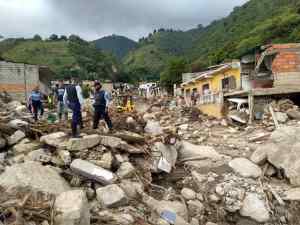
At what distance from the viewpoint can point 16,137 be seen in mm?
7488

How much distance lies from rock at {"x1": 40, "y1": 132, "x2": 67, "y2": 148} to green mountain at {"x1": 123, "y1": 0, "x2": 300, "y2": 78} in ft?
98.1

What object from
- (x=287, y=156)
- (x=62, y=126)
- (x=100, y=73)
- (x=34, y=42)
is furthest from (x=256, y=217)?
(x=34, y=42)

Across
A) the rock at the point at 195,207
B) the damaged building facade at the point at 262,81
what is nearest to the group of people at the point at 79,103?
the rock at the point at 195,207

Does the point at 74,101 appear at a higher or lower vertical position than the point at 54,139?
higher

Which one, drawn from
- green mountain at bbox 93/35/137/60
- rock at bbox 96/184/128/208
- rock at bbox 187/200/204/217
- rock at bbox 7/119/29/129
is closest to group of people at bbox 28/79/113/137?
rock at bbox 7/119/29/129

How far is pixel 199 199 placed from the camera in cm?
695

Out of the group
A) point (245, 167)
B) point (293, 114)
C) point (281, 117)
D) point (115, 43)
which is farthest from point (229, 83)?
point (115, 43)

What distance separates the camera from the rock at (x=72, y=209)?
167 inches

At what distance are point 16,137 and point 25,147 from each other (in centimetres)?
53

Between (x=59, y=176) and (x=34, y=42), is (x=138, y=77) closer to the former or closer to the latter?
(x=34, y=42)

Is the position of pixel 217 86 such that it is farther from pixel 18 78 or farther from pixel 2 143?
pixel 2 143

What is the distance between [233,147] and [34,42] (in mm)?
66560

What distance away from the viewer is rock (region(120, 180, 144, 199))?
6.01 m

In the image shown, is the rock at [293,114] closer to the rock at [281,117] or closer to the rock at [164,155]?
the rock at [281,117]
